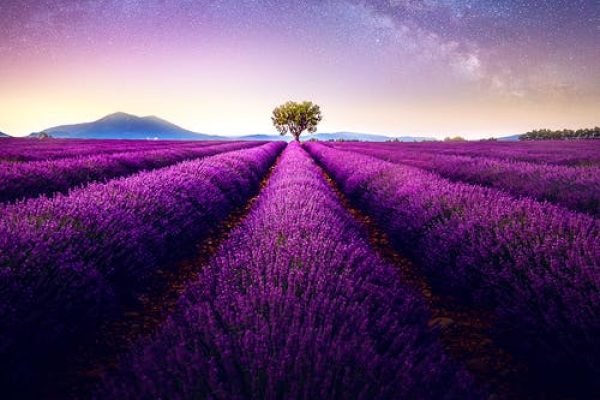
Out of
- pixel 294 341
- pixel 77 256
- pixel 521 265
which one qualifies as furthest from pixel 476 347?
pixel 77 256

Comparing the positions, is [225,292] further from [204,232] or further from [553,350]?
[204,232]

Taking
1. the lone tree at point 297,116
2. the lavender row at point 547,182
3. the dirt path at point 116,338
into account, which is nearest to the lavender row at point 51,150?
the dirt path at point 116,338

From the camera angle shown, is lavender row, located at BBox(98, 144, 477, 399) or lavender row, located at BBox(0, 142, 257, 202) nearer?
lavender row, located at BBox(98, 144, 477, 399)

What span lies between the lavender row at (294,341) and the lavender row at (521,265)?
70 centimetres

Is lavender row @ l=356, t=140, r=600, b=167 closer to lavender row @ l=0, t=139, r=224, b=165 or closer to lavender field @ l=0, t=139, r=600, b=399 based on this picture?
lavender field @ l=0, t=139, r=600, b=399

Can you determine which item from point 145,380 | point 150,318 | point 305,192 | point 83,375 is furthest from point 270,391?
point 305,192

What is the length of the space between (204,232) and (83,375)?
310 cm

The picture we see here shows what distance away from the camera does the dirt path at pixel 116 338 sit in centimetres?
199

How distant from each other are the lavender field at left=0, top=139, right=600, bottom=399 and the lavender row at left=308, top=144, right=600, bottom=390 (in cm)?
1

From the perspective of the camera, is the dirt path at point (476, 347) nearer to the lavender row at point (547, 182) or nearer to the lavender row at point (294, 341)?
the lavender row at point (294, 341)

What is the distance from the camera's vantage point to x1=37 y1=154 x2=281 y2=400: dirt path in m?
1.99

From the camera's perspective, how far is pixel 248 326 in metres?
1.47

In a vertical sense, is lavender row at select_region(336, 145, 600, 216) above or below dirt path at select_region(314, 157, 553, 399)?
above

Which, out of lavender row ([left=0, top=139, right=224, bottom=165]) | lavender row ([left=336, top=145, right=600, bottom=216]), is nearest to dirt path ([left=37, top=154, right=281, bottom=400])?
lavender row ([left=336, top=145, right=600, bottom=216])
